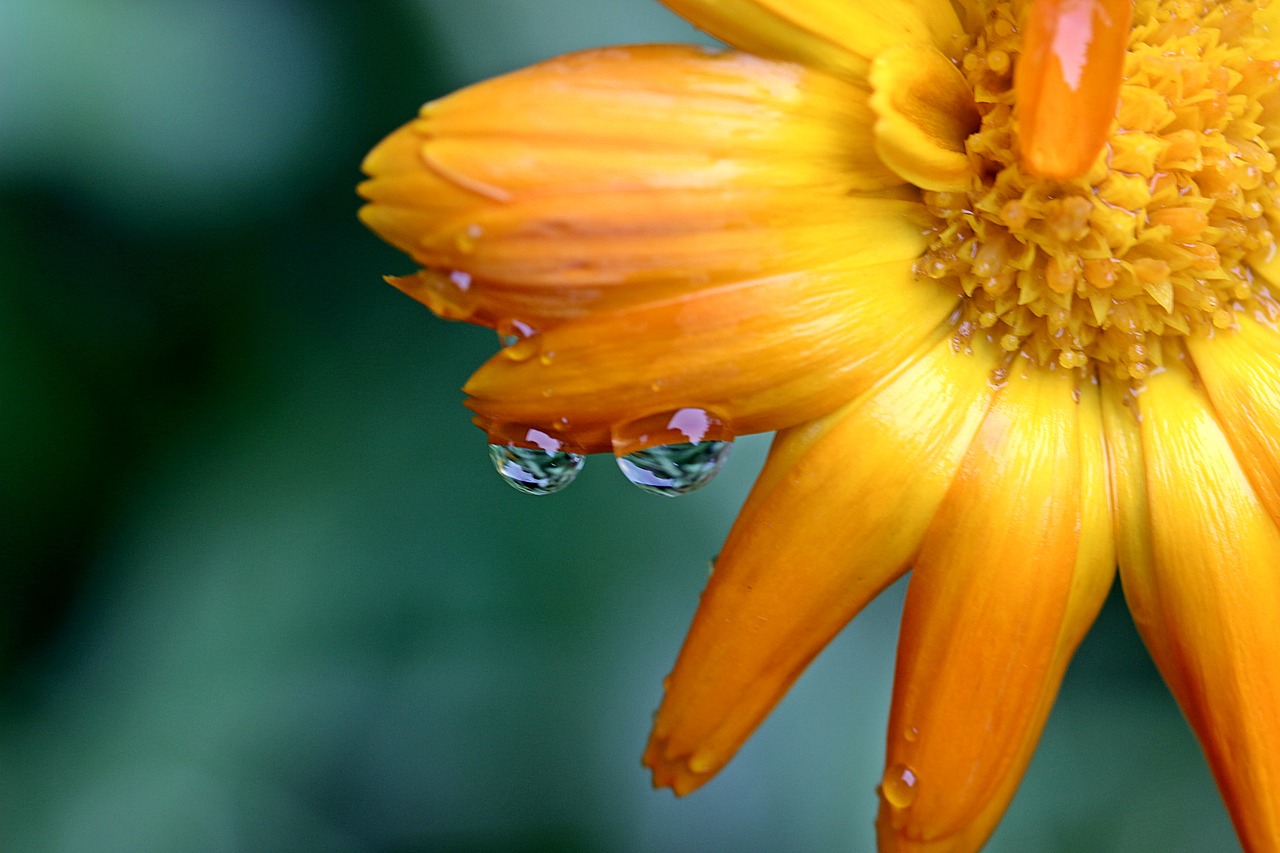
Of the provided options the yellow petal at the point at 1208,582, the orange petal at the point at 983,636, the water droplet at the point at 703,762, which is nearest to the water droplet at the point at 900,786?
the orange petal at the point at 983,636

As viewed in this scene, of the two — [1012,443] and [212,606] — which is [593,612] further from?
[1012,443]

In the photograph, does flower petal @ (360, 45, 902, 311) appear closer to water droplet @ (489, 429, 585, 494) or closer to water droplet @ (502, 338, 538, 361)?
water droplet @ (502, 338, 538, 361)

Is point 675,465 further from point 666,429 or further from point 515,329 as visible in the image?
A: point 515,329

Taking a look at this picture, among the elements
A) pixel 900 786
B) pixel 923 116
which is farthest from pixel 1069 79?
pixel 900 786

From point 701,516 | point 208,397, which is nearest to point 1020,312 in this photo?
point 701,516

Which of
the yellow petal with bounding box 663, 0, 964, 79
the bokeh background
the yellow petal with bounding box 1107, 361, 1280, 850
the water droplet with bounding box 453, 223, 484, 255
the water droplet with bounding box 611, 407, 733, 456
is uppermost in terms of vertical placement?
the yellow petal with bounding box 663, 0, 964, 79

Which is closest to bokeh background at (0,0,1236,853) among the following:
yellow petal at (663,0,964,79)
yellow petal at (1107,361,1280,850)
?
yellow petal at (1107,361,1280,850)
